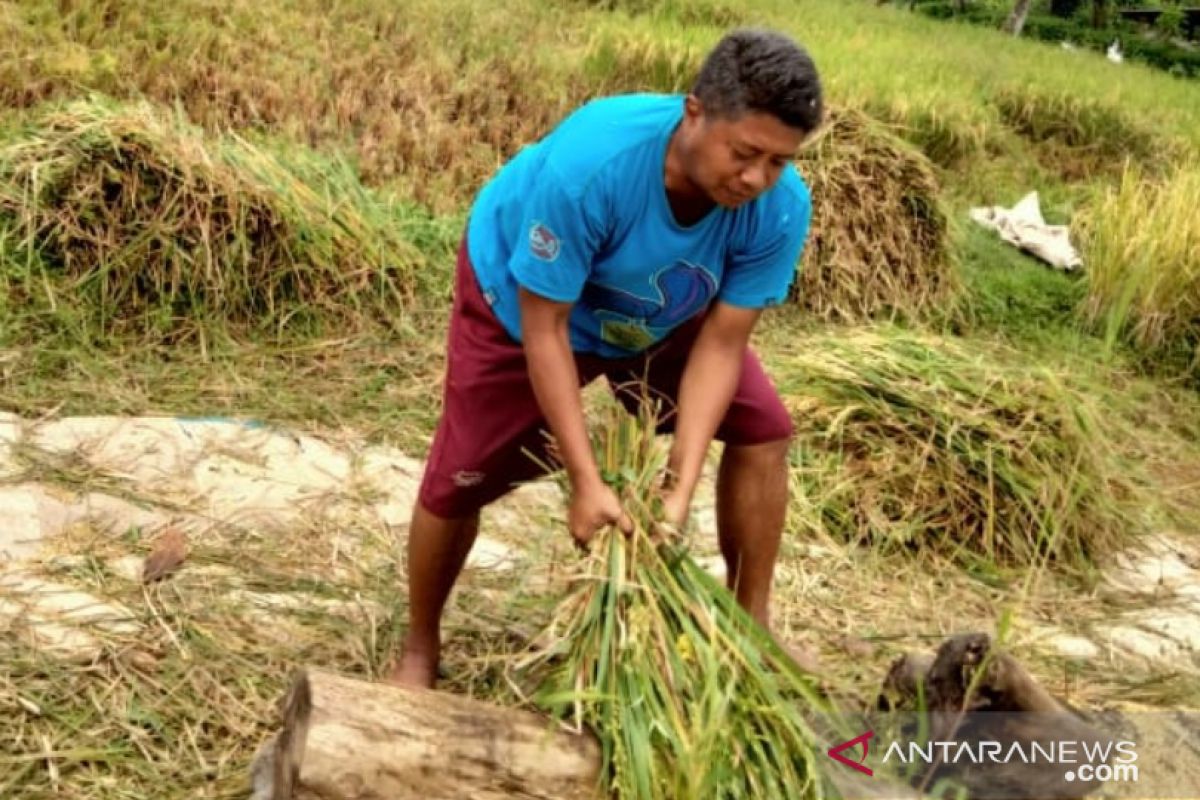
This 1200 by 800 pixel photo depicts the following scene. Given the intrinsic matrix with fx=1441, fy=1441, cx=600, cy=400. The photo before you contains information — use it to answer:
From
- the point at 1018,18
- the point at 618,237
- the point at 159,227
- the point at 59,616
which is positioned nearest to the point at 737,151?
the point at 618,237

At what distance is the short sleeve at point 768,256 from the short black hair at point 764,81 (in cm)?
23

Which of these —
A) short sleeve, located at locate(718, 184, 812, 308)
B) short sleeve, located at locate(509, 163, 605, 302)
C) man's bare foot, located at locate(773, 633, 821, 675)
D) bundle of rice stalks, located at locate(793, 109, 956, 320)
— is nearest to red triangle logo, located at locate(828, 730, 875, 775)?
man's bare foot, located at locate(773, 633, 821, 675)

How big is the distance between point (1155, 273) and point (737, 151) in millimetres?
4006

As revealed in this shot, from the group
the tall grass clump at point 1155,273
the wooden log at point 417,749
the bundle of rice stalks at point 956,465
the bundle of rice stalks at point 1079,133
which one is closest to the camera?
the wooden log at point 417,749

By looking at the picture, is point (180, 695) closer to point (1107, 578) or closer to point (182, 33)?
point (1107, 578)

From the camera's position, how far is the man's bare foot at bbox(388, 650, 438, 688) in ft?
8.14

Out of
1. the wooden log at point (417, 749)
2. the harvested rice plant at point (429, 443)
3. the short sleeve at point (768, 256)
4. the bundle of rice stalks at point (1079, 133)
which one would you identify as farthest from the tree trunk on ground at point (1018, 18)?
the wooden log at point (417, 749)

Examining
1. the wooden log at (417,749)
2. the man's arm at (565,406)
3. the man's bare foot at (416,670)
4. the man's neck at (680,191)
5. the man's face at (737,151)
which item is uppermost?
the man's face at (737,151)

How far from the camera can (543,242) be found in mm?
2045

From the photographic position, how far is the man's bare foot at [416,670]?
8.14ft

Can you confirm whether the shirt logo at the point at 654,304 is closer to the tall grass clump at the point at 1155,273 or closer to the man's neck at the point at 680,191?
the man's neck at the point at 680,191

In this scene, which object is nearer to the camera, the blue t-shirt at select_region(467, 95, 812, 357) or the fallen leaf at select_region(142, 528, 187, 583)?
the blue t-shirt at select_region(467, 95, 812, 357)

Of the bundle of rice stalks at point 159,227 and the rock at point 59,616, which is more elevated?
the bundle of rice stalks at point 159,227

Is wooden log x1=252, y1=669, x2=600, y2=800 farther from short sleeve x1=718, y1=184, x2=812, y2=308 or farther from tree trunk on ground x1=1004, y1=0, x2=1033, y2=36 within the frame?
tree trunk on ground x1=1004, y1=0, x2=1033, y2=36
